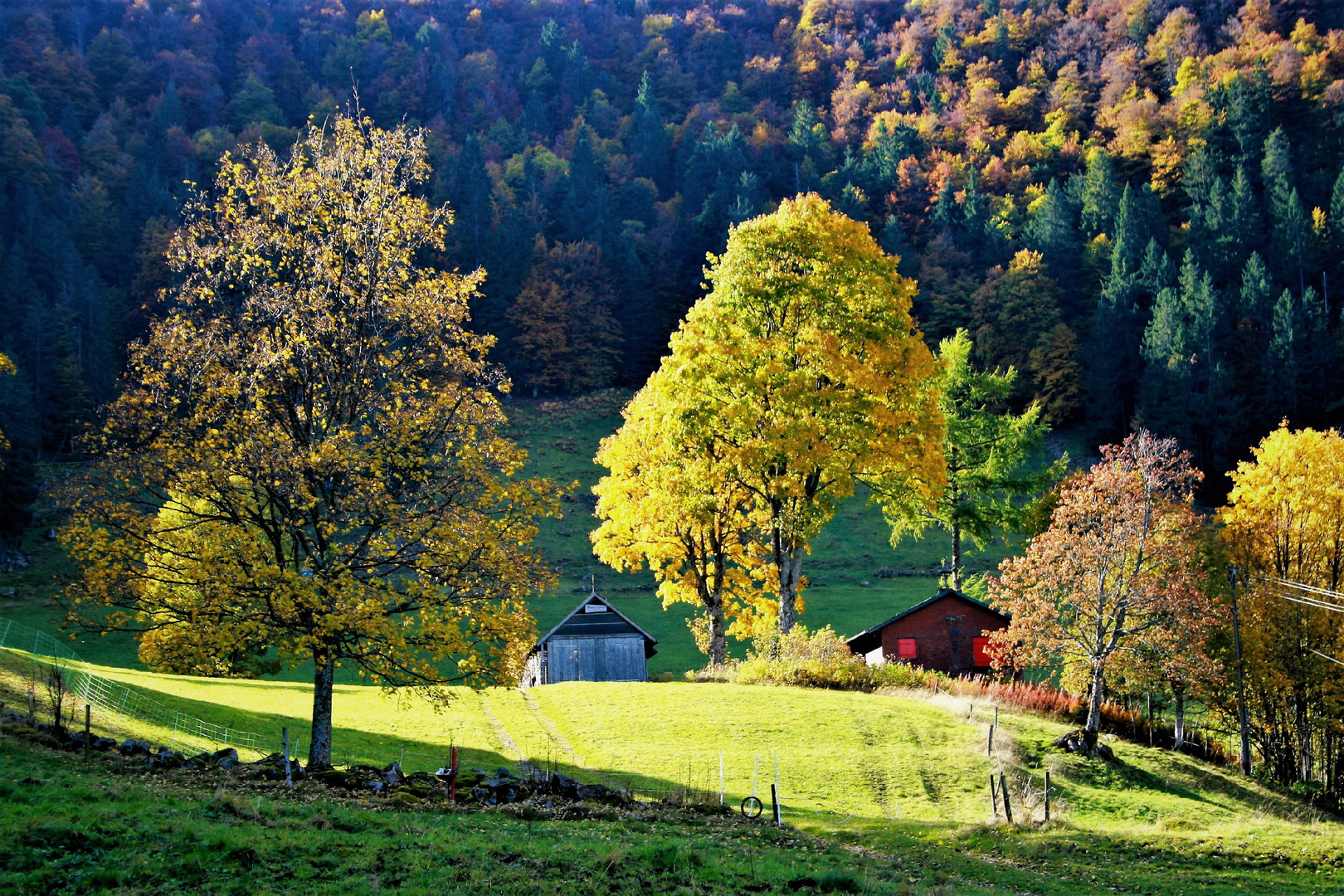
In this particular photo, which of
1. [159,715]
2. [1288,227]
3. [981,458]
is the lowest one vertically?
[159,715]

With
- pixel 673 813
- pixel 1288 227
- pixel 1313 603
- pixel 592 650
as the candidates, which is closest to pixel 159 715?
pixel 673 813

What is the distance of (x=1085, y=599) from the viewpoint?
3134 centimetres

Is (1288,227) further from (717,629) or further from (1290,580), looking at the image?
(717,629)

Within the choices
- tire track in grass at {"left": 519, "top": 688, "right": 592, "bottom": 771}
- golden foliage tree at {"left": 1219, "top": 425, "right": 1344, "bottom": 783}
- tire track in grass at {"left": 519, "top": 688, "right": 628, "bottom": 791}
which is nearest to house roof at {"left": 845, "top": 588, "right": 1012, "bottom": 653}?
golden foliage tree at {"left": 1219, "top": 425, "right": 1344, "bottom": 783}

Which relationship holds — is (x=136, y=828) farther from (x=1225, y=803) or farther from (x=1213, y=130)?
(x=1213, y=130)

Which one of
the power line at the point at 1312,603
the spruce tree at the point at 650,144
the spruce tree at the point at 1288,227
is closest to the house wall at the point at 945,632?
the power line at the point at 1312,603

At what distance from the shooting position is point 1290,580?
35.8 meters

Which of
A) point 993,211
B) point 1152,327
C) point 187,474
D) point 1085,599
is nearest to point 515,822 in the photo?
point 187,474

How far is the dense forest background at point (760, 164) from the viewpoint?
300 feet

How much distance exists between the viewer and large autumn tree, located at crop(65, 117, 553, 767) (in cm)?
1745

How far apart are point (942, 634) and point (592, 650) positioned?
604 inches

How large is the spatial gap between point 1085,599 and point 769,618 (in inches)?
415

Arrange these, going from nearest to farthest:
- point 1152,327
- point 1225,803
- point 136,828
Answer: point 136,828 < point 1225,803 < point 1152,327

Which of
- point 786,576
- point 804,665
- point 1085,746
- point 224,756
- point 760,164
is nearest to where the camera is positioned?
point 224,756
